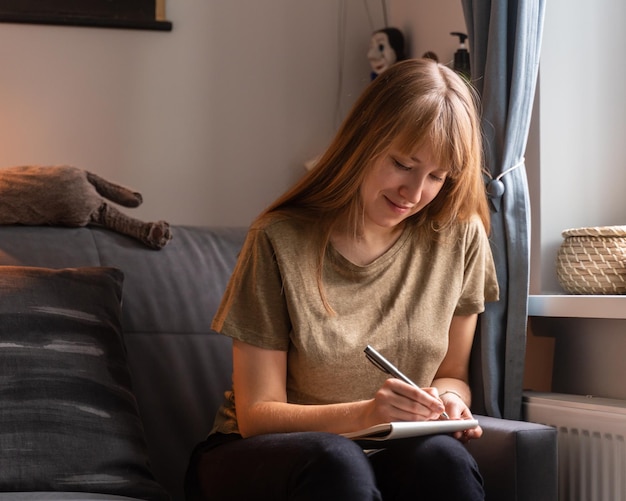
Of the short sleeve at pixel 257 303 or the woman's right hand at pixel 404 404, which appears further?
the short sleeve at pixel 257 303

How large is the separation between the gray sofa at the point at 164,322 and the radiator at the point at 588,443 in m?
0.67

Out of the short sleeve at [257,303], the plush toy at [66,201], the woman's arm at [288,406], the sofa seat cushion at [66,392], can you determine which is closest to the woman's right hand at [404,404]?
the woman's arm at [288,406]

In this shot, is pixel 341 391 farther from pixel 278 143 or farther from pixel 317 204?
pixel 278 143

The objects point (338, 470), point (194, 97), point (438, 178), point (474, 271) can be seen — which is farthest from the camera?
point (194, 97)

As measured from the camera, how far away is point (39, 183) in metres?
1.96

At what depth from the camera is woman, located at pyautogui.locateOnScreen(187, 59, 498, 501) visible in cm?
145

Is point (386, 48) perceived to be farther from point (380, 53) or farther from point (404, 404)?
point (404, 404)

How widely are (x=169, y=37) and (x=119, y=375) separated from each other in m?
1.41

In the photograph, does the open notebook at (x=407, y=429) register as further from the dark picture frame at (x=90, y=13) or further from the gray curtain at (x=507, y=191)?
the dark picture frame at (x=90, y=13)

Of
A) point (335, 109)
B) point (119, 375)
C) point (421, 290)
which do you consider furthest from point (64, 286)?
point (335, 109)

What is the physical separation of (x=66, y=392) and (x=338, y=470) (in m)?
0.60

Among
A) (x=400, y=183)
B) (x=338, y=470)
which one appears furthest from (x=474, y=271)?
(x=338, y=470)

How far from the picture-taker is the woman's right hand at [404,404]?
4.41ft

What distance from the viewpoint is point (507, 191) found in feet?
5.93
